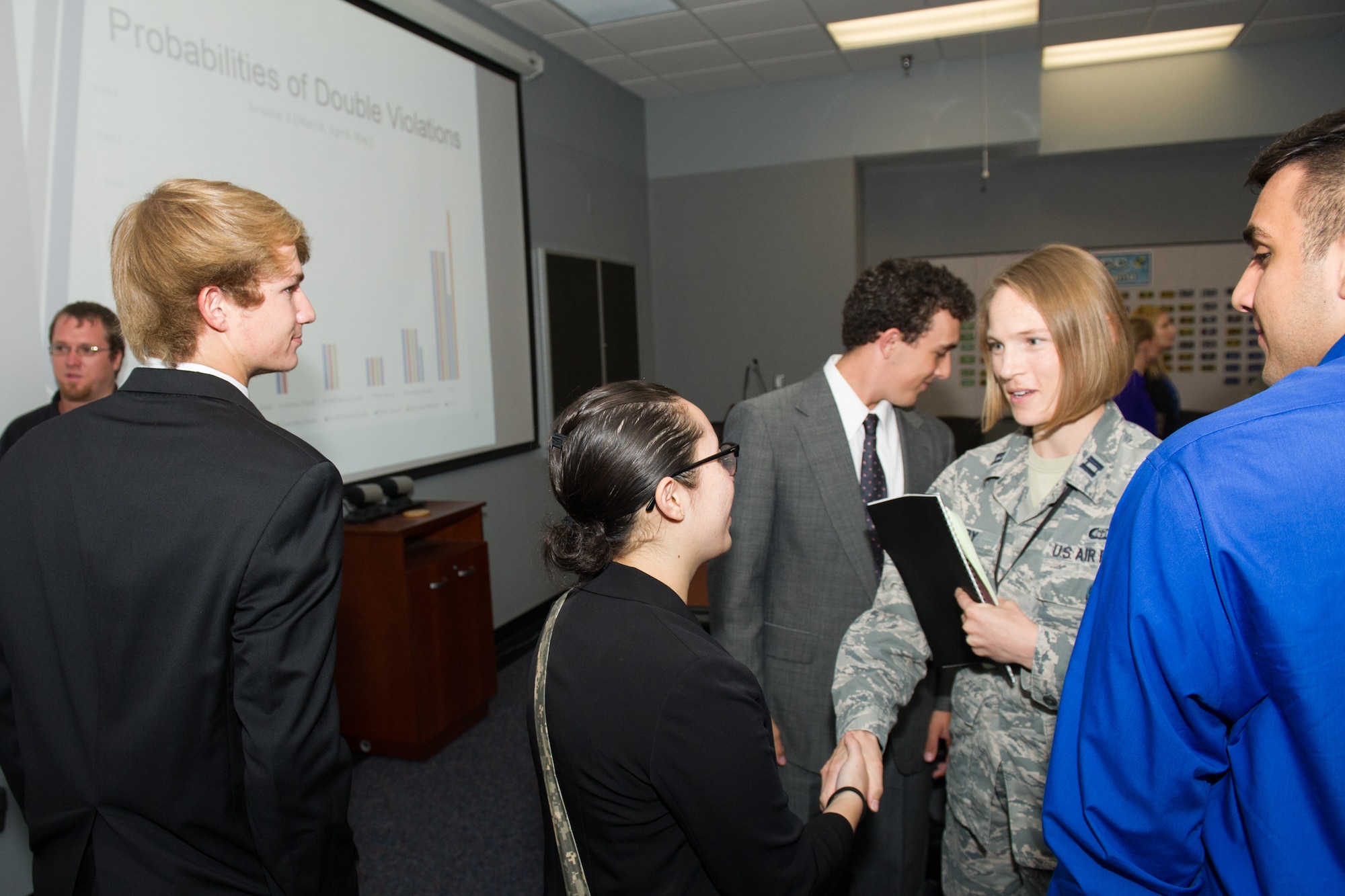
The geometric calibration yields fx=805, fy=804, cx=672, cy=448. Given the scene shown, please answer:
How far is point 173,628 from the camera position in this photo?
109 centimetres

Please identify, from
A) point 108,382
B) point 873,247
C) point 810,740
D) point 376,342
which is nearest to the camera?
point 810,740

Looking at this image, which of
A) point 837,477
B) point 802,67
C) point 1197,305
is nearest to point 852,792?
point 837,477

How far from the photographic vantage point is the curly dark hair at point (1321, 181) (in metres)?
0.73

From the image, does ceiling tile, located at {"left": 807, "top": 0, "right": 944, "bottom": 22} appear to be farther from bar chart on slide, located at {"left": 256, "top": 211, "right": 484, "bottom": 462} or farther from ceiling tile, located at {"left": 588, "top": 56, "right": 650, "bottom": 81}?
bar chart on slide, located at {"left": 256, "top": 211, "right": 484, "bottom": 462}

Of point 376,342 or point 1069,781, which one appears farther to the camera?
point 376,342

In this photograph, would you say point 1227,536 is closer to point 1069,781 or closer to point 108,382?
point 1069,781

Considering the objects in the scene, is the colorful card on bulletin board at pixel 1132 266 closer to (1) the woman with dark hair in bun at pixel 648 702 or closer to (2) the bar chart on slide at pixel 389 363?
(2) the bar chart on slide at pixel 389 363

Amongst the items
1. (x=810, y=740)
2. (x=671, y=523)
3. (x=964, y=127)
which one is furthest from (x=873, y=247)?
(x=671, y=523)

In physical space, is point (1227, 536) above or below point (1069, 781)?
above

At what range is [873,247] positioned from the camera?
6.91 m

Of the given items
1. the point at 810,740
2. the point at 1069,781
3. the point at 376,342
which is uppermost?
the point at 376,342

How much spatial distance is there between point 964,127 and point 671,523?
18.2 ft

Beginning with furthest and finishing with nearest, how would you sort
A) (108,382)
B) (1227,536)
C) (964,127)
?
(964,127) → (108,382) → (1227,536)

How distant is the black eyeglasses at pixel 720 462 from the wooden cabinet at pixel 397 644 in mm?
2185
